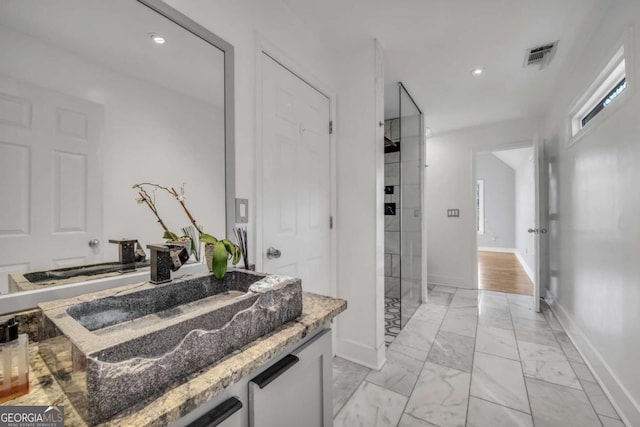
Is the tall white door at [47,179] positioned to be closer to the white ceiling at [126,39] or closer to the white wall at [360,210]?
the white ceiling at [126,39]

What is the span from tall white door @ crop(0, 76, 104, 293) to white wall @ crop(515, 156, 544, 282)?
6071 millimetres

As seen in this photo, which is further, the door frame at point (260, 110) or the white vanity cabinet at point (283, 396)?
the door frame at point (260, 110)

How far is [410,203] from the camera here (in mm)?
3275

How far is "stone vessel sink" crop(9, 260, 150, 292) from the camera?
77cm

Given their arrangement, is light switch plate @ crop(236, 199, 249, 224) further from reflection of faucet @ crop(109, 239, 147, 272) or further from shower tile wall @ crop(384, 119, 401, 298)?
shower tile wall @ crop(384, 119, 401, 298)

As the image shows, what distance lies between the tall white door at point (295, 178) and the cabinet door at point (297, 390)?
2.53ft

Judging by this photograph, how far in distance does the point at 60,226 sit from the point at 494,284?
5.20 m

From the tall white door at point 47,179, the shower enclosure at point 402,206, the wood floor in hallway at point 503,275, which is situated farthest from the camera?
the wood floor in hallway at point 503,275

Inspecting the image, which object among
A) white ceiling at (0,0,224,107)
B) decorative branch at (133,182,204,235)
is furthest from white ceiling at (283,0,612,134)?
decorative branch at (133,182,204,235)

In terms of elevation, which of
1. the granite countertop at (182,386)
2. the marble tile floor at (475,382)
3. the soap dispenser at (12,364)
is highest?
the soap dispenser at (12,364)

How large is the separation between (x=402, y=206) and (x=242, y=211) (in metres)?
2.04

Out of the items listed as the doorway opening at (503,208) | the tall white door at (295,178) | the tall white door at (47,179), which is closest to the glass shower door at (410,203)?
the tall white door at (295,178)

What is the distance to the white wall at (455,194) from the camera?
13.1 feet

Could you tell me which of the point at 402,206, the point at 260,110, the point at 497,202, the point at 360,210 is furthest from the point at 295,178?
the point at 497,202
